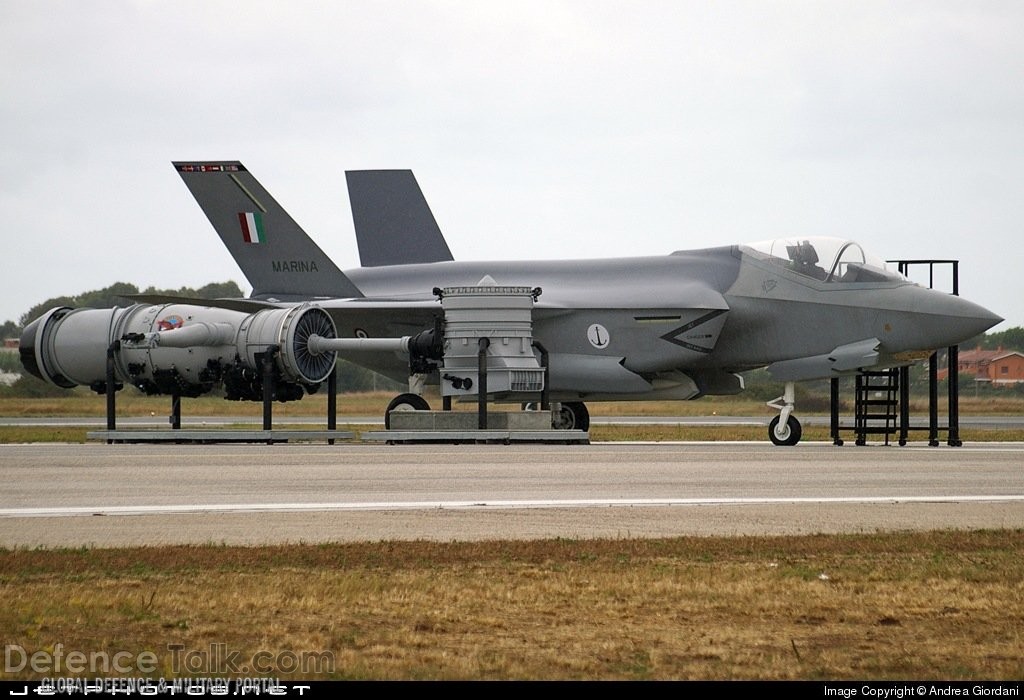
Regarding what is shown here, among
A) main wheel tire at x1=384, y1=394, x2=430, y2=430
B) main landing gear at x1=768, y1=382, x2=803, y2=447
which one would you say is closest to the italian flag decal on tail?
main wheel tire at x1=384, y1=394, x2=430, y2=430

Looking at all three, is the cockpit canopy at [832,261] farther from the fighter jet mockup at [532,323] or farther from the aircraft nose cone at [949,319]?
the aircraft nose cone at [949,319]

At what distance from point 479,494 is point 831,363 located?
1141 centimetres

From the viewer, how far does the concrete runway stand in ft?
31.2

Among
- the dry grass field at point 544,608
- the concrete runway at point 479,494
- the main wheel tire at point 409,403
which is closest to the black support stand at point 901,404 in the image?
the concrete runway at point 479,494

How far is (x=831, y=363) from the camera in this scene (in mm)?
21672

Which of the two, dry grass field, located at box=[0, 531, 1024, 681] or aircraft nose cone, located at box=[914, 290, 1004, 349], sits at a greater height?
aircraft nose cone, located at box=[914, 290, 1004, 349]

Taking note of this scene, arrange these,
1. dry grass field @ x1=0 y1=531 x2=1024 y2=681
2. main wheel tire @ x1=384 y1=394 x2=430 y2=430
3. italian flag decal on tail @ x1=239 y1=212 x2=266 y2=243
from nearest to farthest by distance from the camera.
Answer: dry grass field @ x1=0 y1=531 x2=1024 y2=681 < main wheel tire @ x1=384 y1=394 x2=430 y2=430 < italian flag decal on tail @ x1=239 y1=212 x2=266 y2=243

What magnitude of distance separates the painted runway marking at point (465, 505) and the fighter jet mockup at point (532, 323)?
10033 millimetres

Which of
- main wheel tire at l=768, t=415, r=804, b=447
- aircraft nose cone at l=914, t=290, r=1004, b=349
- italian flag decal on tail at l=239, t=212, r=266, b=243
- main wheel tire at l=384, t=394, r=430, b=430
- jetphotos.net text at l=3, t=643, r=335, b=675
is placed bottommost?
main wheel tire at l=768, t=415, r=804, b=447

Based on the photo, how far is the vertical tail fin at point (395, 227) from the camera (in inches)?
1111

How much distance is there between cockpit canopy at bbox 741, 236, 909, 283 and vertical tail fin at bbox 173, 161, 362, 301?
8.47m

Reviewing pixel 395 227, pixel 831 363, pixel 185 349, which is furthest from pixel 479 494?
pixel 395 227

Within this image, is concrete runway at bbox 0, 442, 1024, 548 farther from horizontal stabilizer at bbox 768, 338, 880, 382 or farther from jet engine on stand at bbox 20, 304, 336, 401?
jet engine on stand at bbox 20, 304, 336, 401

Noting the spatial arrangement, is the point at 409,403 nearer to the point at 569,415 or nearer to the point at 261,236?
the point at 569,415
